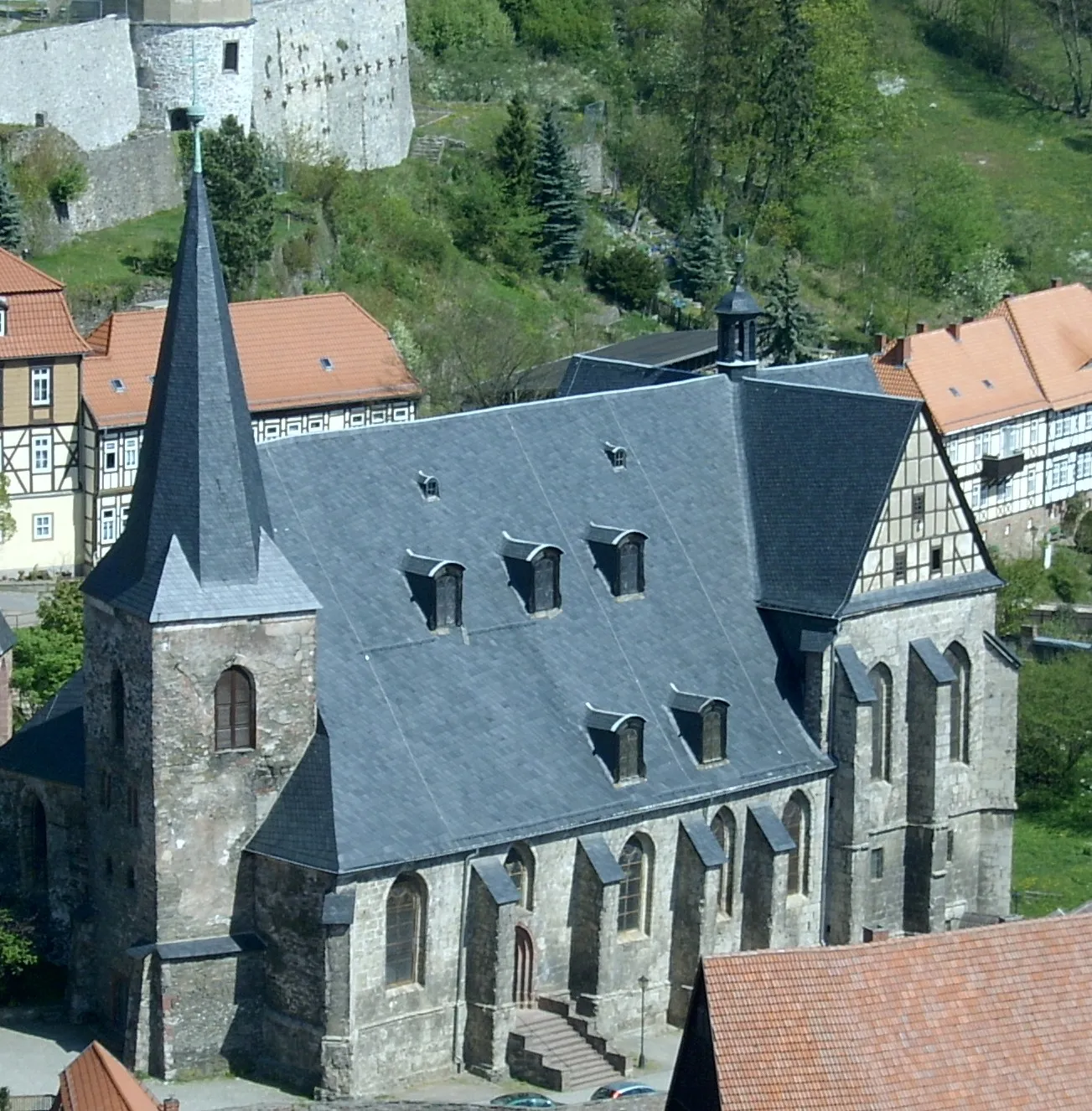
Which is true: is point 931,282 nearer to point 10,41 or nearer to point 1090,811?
point 10,41

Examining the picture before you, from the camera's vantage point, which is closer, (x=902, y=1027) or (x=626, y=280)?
(x=902, y=1027)

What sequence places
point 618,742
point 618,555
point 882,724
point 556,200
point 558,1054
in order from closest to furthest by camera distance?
point 558,1054 → point 618,742 → point 618,555 → point 882,724 → point 556,200

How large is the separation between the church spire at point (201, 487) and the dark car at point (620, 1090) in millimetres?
11095

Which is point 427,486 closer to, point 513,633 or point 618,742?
point 513,633

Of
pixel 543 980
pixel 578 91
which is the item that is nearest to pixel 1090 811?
pixel 543 980

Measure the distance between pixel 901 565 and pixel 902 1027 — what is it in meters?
24.9

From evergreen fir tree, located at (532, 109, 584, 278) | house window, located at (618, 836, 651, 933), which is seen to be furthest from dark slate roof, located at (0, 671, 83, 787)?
evergreen fir tree, located at (532, 109, 584, 278)

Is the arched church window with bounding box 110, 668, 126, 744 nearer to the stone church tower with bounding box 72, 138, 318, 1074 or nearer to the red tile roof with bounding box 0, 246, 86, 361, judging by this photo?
the stone church tower with bounding box 72, 138, 318, 1074

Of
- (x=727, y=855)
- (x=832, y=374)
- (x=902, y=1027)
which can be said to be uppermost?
(x=832, y=374)

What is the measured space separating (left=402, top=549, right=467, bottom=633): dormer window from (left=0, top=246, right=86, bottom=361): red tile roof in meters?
28.9

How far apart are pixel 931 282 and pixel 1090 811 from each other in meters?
53.9

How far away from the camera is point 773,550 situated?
280ft

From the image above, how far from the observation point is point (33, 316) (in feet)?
349

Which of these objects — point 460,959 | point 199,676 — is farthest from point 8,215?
point 460,959
